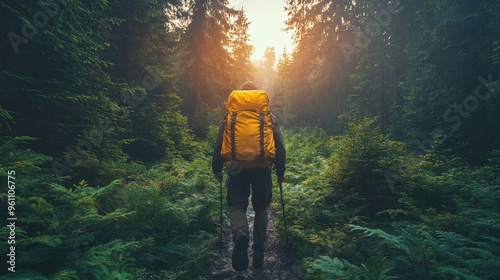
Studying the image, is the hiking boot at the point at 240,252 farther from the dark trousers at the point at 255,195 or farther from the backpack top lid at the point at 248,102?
the backpack top lid at the point at 248,102

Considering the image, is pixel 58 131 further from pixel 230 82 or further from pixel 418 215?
pixel 230 82

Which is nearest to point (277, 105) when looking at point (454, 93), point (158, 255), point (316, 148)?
point (316, 148)

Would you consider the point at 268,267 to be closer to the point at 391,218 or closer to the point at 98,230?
the point at 391,218

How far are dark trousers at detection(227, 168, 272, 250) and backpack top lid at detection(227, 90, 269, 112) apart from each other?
3.54ft

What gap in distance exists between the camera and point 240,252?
3.94 metres

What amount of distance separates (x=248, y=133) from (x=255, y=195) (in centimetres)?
122

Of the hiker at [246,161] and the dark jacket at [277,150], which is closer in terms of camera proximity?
the hiker at [246,161]

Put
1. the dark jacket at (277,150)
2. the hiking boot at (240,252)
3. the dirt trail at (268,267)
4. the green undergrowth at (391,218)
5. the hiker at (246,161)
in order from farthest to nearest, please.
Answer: the dark jacket at (277,150) → the dirt trail at (268,267) → the hiker at (246,161) → the hiking boot at (240,252) → the green undergrowth at (391,218)

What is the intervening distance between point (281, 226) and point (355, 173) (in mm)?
2098

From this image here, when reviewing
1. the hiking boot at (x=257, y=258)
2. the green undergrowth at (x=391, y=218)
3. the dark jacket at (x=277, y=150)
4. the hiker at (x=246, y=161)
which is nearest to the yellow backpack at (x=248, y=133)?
the hiker at (x=246, y=161)

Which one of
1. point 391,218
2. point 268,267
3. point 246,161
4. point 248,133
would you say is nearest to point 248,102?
point 248,133

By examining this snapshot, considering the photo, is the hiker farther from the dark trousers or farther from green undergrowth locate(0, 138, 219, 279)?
green undergrowth locate(0, 138, 219, 279)

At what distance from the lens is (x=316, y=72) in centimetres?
2192

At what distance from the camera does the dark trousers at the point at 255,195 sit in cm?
436
